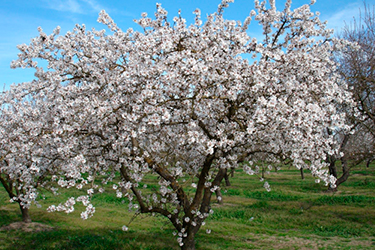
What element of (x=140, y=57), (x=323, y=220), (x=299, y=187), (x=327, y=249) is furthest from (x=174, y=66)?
(x=299, y=187)

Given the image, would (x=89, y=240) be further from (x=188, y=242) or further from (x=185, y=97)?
(x=185, y=97)

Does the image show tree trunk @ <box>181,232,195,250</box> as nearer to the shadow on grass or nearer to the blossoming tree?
the blossoming tree

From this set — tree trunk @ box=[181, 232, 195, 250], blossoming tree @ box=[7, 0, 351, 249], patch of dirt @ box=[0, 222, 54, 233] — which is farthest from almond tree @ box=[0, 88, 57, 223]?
tree trunk @ box=[181, 232, 195, 250]

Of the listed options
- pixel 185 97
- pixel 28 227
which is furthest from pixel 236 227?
pixel 28 227

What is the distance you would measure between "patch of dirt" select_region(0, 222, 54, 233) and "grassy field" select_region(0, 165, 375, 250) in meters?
0.40

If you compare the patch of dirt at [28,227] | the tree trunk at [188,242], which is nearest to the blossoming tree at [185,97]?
the tree trunk at [188,242]

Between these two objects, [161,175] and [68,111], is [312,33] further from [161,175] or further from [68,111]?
[68,111]

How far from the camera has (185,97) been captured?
8703 millimetres

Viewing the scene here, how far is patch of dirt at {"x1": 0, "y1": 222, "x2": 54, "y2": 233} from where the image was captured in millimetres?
15286

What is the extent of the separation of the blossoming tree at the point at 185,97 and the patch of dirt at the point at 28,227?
743 cm

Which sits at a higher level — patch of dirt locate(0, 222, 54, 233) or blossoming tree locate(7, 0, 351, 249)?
blossoming tree locate(7, 0, 351, 249)

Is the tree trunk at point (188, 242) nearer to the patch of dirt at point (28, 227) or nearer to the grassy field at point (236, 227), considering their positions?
the grassy field at point (236, 227)

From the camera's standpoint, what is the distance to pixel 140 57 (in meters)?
8.86

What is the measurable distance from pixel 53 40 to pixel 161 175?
5.87 metres
